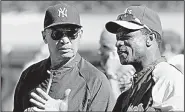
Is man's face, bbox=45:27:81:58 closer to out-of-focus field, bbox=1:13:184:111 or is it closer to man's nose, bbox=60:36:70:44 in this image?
man's nose, bbox=60:36:70:44

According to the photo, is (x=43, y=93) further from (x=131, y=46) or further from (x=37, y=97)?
(x=131, y=46)

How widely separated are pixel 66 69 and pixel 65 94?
0.31 m

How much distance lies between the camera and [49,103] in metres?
4.76

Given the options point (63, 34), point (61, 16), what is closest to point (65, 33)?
point (63, 34)

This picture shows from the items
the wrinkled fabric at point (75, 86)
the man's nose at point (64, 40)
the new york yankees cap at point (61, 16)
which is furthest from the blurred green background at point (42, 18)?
the man's nose at point (64, 40)

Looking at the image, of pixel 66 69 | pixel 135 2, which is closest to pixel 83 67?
pixel 66 69

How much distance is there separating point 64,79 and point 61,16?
480 millimetres

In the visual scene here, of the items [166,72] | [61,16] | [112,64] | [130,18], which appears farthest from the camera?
[112,64]

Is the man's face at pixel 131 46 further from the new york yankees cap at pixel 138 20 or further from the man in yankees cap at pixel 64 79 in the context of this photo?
the man in yankees cap at pixel 64 79

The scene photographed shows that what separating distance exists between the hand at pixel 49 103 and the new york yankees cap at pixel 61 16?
0.56 meters

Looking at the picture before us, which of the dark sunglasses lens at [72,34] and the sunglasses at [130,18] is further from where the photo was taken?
the dark sunglasses lens at [72,34]

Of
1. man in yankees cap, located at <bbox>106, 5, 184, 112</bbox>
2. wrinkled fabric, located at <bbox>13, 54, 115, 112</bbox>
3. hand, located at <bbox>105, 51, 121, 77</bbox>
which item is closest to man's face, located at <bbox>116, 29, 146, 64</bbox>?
man in yankees cap, located at <bbox>106, 5, 184, 112</bbox>

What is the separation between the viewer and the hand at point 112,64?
789 centimetres

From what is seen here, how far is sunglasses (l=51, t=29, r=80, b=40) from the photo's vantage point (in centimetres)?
505
